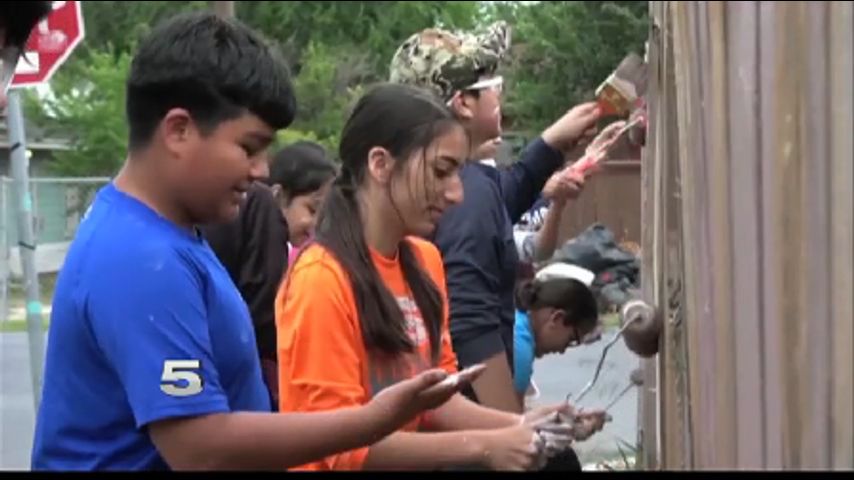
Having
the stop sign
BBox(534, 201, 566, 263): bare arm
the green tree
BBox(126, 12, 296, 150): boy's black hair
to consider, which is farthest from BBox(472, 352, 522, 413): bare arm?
the green tree

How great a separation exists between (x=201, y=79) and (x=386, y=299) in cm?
74

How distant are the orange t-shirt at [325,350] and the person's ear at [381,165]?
20 cm

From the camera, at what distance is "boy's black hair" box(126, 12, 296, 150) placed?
2.62 metres

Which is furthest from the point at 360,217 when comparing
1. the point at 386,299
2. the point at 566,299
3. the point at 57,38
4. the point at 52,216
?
the point at 52,216

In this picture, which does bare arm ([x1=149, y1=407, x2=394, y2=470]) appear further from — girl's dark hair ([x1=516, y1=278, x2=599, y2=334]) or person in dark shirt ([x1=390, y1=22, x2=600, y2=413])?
girl's dark hair ([x1=516, y1=278, x2=599, y2=334])

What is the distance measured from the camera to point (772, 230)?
1667 millimetres

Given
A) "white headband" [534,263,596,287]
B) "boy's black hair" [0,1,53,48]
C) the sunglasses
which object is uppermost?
"boy's black hair" [0,1,53,48]

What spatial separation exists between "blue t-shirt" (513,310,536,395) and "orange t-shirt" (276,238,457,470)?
1.73 m

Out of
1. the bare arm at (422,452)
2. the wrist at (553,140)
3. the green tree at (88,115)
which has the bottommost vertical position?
the green tree at (88,115)

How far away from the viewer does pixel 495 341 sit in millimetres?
4422

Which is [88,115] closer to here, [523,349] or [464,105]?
[523,349]

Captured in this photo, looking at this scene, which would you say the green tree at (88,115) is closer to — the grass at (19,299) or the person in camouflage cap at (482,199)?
the grass at (19,299)

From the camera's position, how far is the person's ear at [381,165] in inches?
134

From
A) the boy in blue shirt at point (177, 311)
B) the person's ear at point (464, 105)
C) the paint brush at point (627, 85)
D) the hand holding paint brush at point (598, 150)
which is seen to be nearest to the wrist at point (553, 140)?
the hand holding paint brush at point (598, 150)
